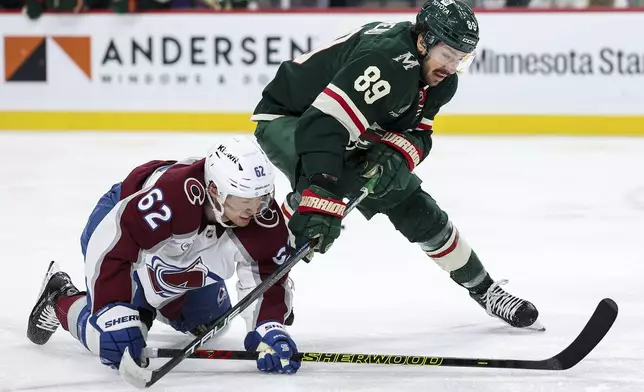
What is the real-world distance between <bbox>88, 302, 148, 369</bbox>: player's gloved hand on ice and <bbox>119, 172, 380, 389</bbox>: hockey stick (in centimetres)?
6

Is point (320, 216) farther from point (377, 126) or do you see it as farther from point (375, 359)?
point (377, 126)

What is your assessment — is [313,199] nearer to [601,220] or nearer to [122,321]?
[122,321]

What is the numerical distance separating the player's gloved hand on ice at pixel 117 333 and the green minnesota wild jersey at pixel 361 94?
1.99 ft

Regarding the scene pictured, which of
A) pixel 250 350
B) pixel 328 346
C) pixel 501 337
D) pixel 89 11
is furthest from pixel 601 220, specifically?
pixel 89 11

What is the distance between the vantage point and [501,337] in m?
3.35

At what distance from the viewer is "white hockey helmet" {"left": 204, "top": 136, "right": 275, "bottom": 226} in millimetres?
2697

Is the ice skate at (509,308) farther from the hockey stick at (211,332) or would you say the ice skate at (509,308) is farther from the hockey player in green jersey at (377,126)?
the hockey stick at (211,332)

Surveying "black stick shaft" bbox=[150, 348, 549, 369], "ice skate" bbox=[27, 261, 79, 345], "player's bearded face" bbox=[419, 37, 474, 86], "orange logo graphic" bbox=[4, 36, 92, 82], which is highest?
"player's bearded face" bbox=[419, 37, 474, 86]

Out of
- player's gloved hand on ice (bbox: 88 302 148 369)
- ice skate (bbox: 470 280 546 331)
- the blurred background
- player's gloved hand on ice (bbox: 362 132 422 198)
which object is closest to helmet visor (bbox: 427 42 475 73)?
player's gloved hand on ice (bbox: 362 132 422 198)

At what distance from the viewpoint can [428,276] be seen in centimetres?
411

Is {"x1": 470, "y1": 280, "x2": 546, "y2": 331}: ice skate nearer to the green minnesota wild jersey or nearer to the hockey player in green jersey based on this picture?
the hockey player in green jersey

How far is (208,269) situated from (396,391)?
0.59 metres

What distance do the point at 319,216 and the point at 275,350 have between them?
13.9 inches

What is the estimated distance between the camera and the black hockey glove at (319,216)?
9.52ft
